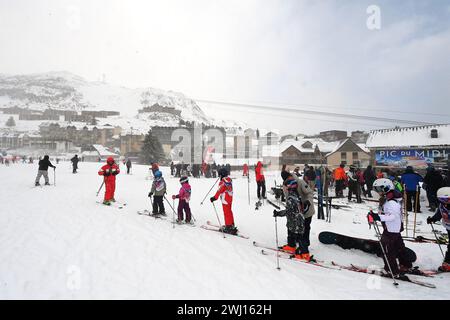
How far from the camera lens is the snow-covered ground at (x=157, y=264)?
385 cm

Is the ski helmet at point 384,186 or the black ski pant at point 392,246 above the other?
the ski helmet at point 384,186

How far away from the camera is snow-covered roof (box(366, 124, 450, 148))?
28219 mm

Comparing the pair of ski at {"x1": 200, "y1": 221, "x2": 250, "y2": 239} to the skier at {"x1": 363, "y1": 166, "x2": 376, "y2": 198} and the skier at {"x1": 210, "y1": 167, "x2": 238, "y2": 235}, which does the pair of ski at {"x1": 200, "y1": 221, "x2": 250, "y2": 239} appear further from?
the skier at {"x1": 363, "y1": 166, "x2": 376, "y2": 198}

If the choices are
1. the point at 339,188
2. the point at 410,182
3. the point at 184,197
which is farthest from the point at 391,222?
the point at 339,188

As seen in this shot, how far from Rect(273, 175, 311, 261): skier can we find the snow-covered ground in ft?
1.27

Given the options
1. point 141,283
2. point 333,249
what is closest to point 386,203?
point 333,249

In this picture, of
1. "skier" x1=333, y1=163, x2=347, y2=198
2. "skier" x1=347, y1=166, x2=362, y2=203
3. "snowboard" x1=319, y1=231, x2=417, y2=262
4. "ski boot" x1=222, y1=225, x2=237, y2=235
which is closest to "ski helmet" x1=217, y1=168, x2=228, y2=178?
"ski boot" x1=222, y1=225, x2=237, y2=235

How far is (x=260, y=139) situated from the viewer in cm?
7444

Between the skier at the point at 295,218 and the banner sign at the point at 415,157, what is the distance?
28485mm

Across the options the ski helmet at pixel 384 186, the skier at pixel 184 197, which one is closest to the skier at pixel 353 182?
the ski helmet at pixel 384 186

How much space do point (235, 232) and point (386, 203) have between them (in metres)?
3.89

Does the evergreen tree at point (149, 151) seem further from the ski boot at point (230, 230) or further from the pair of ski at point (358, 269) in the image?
the pair of ski at point (358, 269)

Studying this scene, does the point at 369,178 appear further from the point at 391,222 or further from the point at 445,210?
the point at 391,222

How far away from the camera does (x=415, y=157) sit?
27.8 metres
